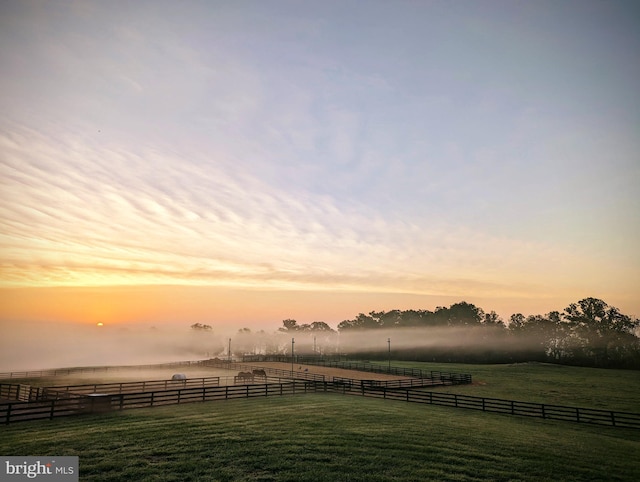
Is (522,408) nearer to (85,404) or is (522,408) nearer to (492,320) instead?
(85,404)

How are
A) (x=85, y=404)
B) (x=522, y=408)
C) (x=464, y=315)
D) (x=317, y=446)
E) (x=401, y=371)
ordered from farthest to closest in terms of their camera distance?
(x=464, y=315)
(x=401, y=371)
(x=522, y=408)
(x=85, y=404)
(x=317, y=446)

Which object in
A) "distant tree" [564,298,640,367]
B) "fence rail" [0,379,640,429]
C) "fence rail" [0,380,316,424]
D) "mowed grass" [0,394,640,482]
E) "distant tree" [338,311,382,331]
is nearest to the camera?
"mowed grass" [0,394,640,482]

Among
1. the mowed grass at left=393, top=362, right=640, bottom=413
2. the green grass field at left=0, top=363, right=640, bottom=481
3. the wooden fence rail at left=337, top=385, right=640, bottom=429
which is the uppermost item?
the green grass field at left=0, top=363, right=640, bottom=481

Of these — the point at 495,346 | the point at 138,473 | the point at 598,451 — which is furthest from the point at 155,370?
the point at 495,346

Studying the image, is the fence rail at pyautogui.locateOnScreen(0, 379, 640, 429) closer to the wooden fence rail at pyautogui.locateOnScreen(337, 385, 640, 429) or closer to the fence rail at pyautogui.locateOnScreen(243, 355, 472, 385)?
the wooden fence rail at pyautogui.locateOnScreen(337, 385, 640, 429)

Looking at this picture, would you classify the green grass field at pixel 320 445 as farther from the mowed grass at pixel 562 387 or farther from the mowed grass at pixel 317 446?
the mowed grass at pixel 562 387

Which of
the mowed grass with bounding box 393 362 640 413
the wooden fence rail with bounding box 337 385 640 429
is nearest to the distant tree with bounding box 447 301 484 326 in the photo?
the mowed grass with bounding box 393 362 640 413

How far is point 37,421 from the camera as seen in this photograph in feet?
66.8

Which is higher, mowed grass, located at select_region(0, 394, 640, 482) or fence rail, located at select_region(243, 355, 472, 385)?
mowed grass, located at select_region(0, 394, 640, 482)

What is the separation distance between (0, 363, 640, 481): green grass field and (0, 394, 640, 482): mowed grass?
0.15ft

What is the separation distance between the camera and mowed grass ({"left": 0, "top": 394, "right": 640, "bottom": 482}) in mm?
13609

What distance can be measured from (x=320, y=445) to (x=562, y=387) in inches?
1955

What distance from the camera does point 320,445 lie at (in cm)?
1641

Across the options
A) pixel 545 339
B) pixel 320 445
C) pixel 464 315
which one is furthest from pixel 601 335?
pixel 320 445
